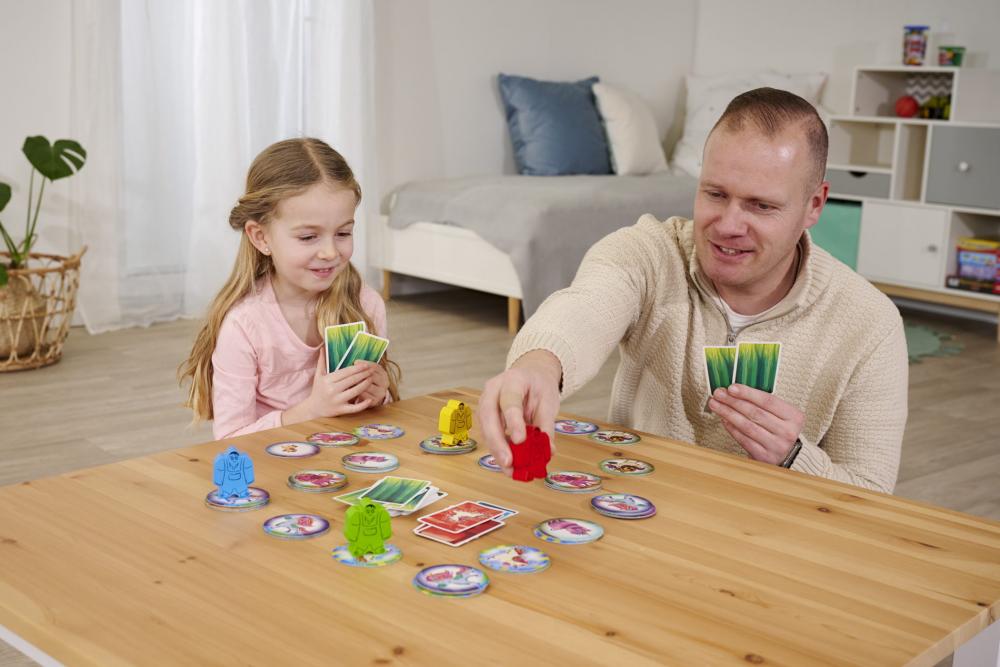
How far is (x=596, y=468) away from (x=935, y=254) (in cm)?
404

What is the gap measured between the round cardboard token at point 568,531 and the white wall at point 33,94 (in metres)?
3.65

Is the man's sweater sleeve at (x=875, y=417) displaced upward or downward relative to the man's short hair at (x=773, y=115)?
downward

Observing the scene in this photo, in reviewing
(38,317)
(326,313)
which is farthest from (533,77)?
(326,313)

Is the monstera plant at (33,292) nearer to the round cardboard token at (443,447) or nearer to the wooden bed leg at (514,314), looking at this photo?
the wooden bed leg at (514,314)

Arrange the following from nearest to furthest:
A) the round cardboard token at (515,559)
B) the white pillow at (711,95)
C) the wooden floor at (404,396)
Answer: the round cardboard token at (515,559), the wooden floor at (404,396), the white pillow at (711,95)

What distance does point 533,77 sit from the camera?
5594 mm

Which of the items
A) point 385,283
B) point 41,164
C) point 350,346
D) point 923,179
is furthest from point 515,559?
point 923,179

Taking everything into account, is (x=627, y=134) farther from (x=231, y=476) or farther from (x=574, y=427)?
(x=231, y=476)

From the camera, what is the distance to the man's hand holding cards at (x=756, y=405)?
1.30m

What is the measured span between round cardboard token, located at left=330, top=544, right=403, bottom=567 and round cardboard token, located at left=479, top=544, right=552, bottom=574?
3.0 inches

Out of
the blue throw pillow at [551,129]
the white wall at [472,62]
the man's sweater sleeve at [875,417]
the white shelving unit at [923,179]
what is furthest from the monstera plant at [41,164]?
the white shelving unit at [923,179]

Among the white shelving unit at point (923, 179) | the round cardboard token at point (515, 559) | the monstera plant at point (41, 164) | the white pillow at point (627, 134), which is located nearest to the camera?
the round cardboard token at point (515, 559)

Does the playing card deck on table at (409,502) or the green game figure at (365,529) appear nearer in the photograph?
the green game figure at (365,529)

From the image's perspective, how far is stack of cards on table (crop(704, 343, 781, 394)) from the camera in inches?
50.8
